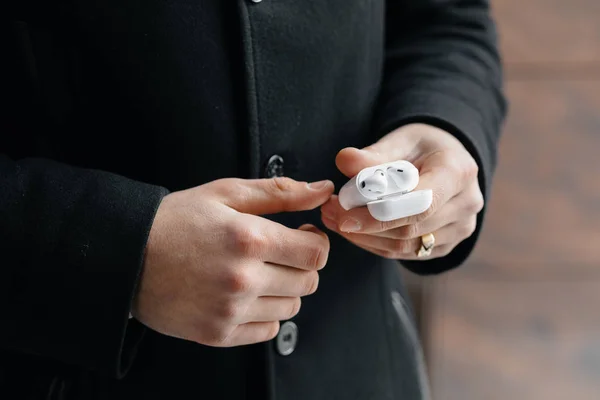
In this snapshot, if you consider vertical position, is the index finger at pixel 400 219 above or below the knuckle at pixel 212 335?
above

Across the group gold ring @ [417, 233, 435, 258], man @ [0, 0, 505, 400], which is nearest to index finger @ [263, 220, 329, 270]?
man @ [0, 0, 505, 400]

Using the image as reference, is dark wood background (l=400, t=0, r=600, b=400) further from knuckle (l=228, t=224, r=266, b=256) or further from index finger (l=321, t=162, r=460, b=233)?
knuckle (l=228, t=224, r=266, b=256)

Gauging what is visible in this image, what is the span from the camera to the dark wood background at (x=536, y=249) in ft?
4.26

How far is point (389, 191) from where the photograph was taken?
49 centimetres

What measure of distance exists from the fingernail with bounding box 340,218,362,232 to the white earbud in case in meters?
0.02

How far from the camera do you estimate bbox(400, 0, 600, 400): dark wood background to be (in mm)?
1298

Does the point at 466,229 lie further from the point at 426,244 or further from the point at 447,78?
the point at 447,78

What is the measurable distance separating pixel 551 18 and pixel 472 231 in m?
0.80

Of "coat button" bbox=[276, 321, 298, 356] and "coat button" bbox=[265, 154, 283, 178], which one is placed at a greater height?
"coat button" bbox=[265, 154, 283, 178]

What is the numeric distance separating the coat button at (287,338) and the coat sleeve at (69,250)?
154 mm

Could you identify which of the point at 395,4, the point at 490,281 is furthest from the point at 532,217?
the point at 395,4

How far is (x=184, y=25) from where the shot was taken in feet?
1.74

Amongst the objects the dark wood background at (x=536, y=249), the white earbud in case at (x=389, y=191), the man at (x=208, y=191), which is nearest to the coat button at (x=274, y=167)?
the man at (x=208, y=191)

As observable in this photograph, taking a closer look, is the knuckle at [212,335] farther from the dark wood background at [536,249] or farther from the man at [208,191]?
the dark wood background at [536,249]
